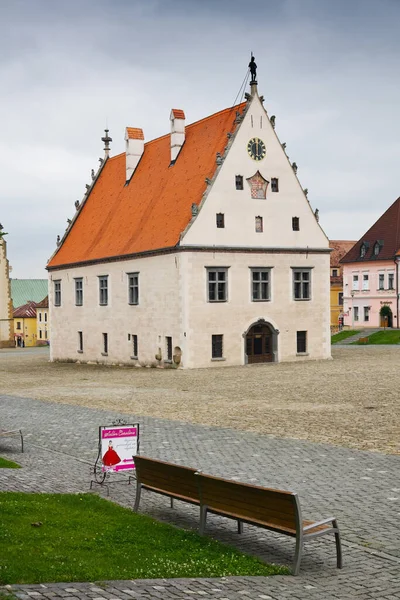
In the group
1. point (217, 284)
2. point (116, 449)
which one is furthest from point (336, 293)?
point (116, 449)

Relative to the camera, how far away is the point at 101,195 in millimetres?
58594

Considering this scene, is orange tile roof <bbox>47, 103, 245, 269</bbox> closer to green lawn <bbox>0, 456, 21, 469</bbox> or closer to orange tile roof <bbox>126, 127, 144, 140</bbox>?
orange tile roof <bbox>126, 127, 144, 140</bbox>

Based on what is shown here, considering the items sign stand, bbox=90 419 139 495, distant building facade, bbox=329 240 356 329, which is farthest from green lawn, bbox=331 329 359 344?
sign stand, bbox=90 419 139 495

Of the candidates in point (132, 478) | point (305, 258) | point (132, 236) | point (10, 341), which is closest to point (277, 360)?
point (305, 258)

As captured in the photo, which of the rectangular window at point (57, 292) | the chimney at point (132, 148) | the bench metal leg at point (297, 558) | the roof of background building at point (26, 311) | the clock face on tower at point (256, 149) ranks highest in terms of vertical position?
the chimney at point (132, 148)

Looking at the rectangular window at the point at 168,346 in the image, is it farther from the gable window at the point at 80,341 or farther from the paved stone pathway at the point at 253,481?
the paved stone pathway at the point at 253,481

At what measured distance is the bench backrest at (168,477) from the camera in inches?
430

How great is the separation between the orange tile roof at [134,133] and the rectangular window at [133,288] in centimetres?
1113

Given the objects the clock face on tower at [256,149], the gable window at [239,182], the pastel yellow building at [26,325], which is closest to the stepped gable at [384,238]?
the clock face on tower at [256,149]

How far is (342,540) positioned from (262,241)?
37365 millimetres

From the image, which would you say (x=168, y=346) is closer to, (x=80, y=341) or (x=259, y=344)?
(x=259, y=344)

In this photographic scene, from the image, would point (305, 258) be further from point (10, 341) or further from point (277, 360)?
point (10, 341)

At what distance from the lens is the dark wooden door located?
4669cm

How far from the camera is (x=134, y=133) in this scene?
5531 centimetres
